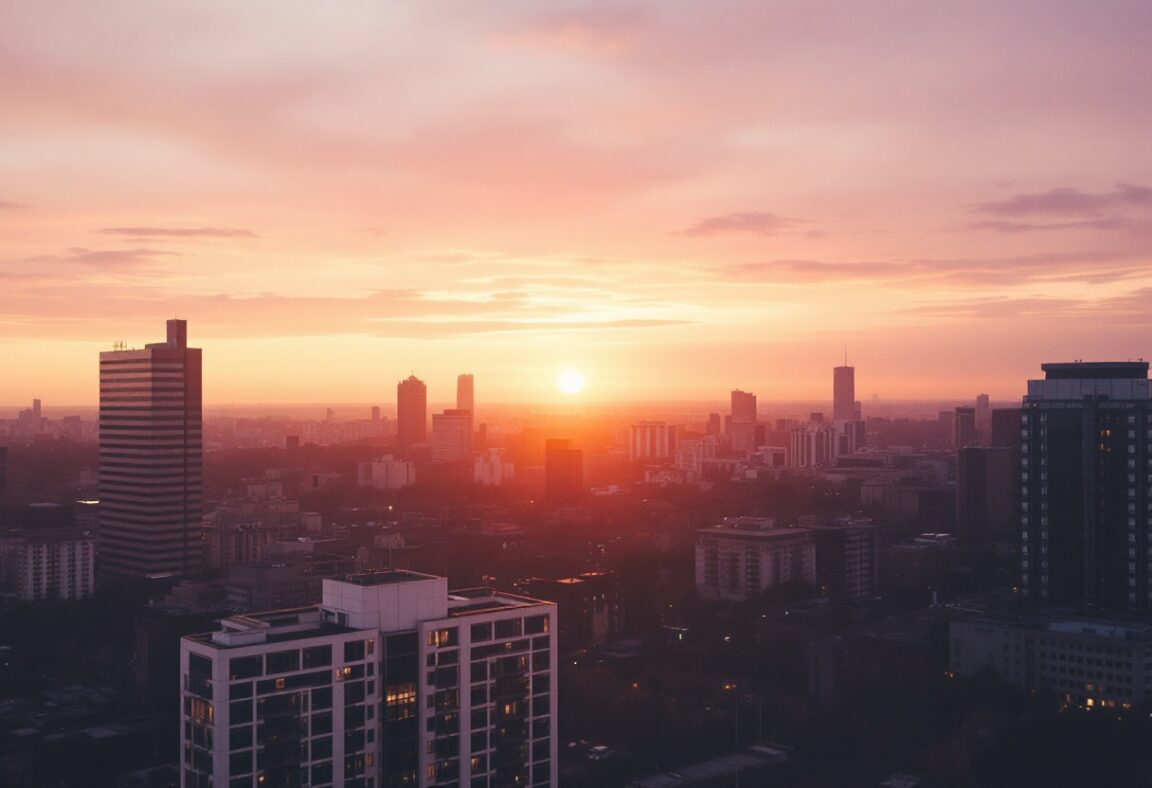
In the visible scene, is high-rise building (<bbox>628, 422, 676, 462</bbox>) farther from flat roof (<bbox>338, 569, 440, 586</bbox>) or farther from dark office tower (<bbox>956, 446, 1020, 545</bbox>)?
flat roof (<bbox>338, 569, 440, 586</bbox>)

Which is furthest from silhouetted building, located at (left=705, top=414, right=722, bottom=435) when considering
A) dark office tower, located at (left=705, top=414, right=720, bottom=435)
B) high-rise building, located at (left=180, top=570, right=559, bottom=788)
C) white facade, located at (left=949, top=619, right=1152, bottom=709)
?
high-rise building, located at (left=180, top=570, right=559, bottom=788)

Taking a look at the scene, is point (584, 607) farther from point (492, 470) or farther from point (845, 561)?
point (492, 470)

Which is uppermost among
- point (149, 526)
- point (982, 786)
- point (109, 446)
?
point (109, 446)

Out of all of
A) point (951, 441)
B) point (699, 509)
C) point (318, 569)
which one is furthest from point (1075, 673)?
point (951, 441)

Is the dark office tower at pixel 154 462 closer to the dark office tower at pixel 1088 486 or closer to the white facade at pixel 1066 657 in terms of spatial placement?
the white facade at pixel 1066 657

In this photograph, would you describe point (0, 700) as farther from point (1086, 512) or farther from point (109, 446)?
point (1086, 512)

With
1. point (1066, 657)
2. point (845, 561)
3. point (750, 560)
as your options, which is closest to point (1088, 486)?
point (1066, 657)
